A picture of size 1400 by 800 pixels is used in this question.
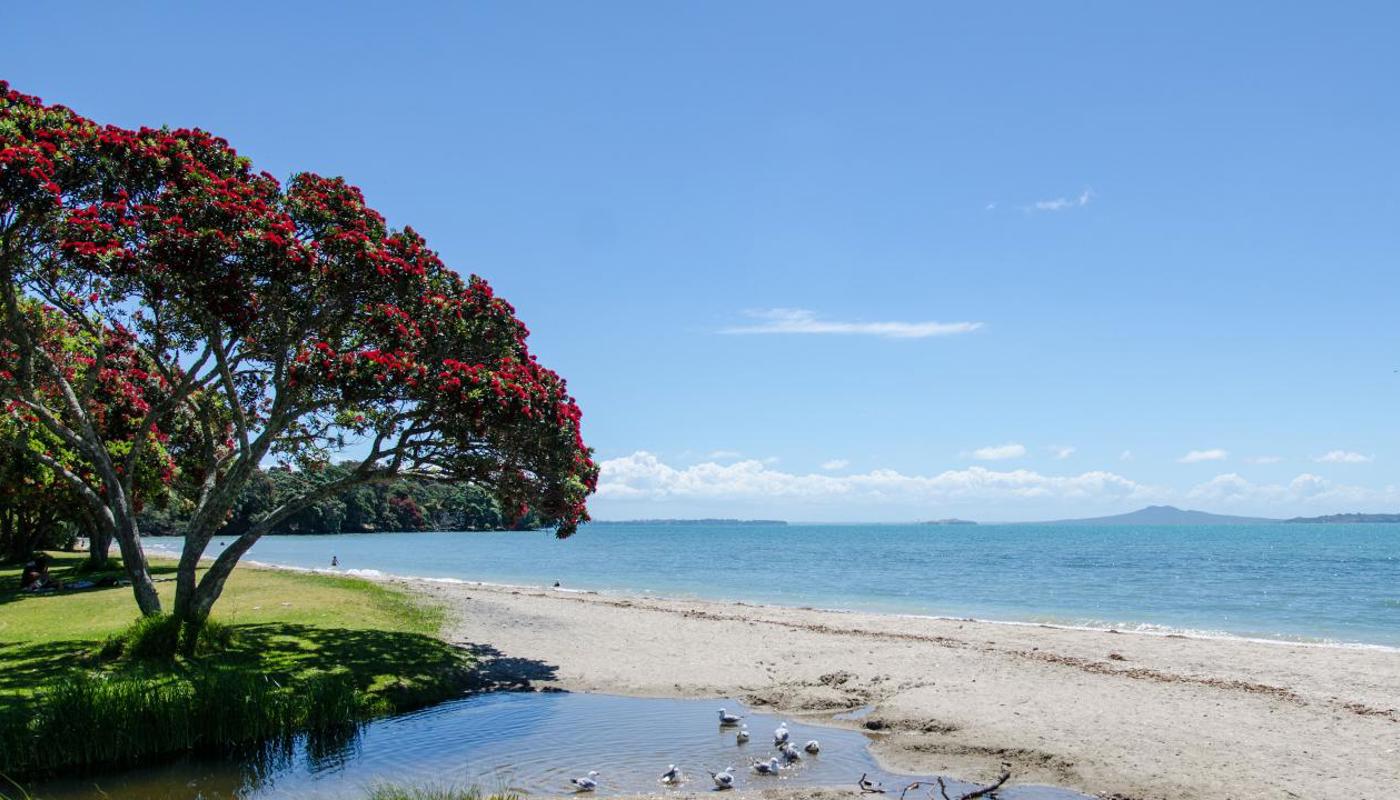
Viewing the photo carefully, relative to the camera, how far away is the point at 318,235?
59.5 ft

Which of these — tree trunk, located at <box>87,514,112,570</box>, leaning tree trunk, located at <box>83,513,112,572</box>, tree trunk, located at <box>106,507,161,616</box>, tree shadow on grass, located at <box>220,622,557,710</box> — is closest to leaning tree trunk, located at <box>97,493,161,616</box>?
tree trunk, located at <box>106,507,161,616</box>

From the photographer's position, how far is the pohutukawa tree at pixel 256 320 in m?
15.7

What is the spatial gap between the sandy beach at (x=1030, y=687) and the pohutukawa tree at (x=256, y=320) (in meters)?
4.95

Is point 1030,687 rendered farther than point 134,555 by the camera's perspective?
Yes

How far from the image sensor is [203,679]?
1443cm

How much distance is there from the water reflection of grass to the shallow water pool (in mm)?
638

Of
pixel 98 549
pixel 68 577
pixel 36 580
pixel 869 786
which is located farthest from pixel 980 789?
pixel 98 549

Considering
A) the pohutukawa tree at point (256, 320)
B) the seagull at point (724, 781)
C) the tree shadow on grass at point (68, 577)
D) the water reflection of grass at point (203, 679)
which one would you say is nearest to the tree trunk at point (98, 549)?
the tree shadow on grass at point (68, 577)

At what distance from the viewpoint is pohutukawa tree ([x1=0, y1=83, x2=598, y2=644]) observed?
1570 cm

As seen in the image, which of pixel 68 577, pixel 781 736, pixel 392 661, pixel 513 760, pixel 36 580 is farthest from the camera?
pixel 68 577

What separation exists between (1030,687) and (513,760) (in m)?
11.4

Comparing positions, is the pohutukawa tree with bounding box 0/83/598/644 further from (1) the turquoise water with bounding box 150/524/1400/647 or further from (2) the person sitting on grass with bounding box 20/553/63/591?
(1) the turquoise water with bounding box 150/524/1400/647

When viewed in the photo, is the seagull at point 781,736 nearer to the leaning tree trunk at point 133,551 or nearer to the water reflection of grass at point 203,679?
the water reflection of grass at point 203,679

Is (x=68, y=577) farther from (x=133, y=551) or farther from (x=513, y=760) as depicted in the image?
(x=513, y=760)
